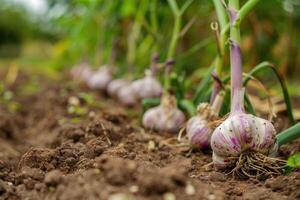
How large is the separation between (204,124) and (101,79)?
2.13 metres

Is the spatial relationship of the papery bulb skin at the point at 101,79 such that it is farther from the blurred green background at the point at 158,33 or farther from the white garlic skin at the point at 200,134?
the white garlic skin at the point at 200,134

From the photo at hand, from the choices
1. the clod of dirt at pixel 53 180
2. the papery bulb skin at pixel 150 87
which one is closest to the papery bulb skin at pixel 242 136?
the clod of dirt at pixel 53 180

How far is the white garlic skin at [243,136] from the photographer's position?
1.47 metres

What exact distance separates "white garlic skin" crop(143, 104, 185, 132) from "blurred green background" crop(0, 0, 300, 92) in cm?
51

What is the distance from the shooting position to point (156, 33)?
119 inches

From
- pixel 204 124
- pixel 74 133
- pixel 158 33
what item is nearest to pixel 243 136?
pixel 204 124

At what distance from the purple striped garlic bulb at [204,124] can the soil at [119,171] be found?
0.05 m

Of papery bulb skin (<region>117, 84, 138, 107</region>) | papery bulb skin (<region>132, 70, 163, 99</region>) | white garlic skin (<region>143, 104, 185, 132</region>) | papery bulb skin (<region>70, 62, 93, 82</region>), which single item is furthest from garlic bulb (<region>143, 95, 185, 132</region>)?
papery bulb skin (<region>70, 62, 93, 82</region>)

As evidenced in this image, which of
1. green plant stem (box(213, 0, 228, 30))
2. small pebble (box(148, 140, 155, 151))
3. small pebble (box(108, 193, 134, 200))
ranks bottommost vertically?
small pebble (box(148, 140, 155, 151))

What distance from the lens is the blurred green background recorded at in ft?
10.6

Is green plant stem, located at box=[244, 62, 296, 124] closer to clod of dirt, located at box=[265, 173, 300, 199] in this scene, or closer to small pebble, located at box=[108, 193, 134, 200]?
clod of dirt, located at box=[265, 173, 300, 199]

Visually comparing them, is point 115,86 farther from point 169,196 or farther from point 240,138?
point 169,196

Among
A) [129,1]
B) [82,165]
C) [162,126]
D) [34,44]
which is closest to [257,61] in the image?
[129,1]

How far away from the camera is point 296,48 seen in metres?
5.72
